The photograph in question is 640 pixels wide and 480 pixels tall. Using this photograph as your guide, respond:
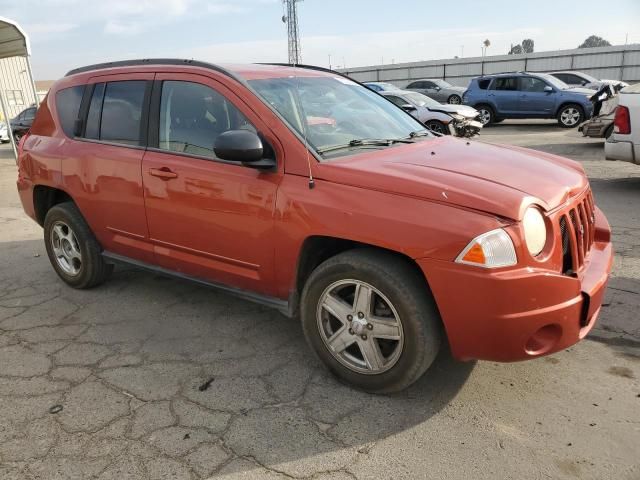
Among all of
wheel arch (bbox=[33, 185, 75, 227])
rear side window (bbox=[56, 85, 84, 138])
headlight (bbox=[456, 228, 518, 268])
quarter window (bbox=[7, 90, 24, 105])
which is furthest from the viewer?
quarter window (bbox=[7, 90, 24, 105])

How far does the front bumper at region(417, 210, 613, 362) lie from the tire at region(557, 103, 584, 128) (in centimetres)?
1557

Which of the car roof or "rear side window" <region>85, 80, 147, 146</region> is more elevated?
the car roof

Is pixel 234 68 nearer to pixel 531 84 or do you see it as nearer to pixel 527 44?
pixel 531 84

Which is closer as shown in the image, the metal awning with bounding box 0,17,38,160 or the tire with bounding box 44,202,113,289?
the tire with bounding box 44,202,113,289

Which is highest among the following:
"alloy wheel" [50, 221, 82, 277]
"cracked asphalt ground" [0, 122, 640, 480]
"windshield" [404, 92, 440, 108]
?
"windshield" [404, 92, 440, 108]

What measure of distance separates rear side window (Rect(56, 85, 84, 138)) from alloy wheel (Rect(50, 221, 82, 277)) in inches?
31.8

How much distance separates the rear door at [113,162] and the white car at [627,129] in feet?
20.9

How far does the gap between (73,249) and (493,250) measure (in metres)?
3.59

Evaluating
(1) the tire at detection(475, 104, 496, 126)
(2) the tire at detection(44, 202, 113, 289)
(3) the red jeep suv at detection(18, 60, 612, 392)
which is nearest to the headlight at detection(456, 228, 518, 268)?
(3) the red jeep suv at detection(18, 60, 612, 392)

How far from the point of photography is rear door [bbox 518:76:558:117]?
16.6m

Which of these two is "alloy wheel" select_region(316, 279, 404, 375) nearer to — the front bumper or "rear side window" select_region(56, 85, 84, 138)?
the front bumper

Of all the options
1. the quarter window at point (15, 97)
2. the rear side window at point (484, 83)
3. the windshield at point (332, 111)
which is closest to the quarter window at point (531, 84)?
the rear side window at point (484, 83)

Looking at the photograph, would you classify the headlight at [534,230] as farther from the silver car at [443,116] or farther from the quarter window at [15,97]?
the quarter window at [15,97]

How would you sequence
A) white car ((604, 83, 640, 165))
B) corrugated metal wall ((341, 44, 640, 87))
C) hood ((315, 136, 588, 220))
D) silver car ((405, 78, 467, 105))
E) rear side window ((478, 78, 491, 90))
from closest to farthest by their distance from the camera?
hood ((315, 136, 588, 220))
white car ((604, 83, 640, 165))
rear side window ((478, 78, 491, 90))
silver car ((405, 78, 467, 105))
corrugated metal wall ((341, 44, 640, 87))
